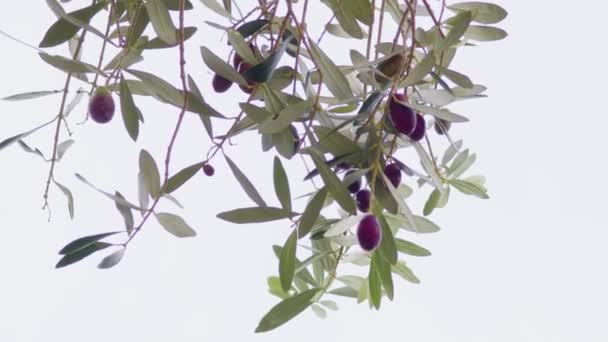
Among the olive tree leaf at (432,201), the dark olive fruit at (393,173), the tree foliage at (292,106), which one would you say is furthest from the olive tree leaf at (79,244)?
the olive tree leaf at (432,201)

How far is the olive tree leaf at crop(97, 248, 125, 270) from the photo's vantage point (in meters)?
0.56

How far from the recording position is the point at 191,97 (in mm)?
516

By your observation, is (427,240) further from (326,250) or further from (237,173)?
(237,173)

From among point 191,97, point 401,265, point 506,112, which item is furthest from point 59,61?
point 506,112

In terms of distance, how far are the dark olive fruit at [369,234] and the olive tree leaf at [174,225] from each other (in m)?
0.13

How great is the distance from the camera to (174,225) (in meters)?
0.57

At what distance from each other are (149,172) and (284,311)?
155 mm

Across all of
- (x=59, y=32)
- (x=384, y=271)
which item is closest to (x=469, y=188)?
(x=384, y=271)

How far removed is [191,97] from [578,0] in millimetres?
1037

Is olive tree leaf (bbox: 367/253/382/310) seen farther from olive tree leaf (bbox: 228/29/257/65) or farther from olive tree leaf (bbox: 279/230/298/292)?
olive tree leaf (bbox: 228/29/257/65)

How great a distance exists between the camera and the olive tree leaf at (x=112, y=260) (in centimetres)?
56

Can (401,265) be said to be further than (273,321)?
Yes

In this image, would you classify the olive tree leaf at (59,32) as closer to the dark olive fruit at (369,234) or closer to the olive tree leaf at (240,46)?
the olive tree leaf at (240,46)

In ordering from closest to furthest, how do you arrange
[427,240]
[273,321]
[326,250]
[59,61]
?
[59,61] → [273,321] → [326,250] → [427,240]
